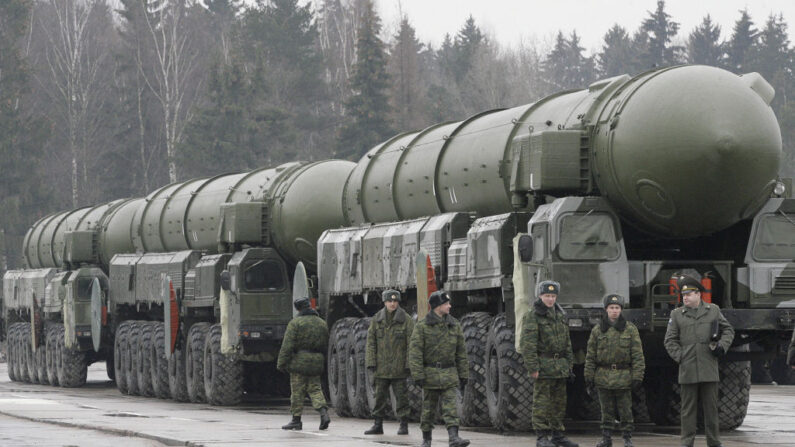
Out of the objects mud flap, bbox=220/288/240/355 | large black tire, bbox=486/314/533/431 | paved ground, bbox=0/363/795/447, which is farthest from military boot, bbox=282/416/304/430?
mud flap, bbox=220/288/240/355

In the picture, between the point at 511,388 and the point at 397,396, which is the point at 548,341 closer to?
the point at 511,388

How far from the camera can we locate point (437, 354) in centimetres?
1527

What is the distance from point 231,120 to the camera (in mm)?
68562

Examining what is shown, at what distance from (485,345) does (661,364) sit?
1.87 meters

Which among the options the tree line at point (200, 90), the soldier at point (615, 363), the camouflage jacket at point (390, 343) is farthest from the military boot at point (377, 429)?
the tree line at point (200, 90)

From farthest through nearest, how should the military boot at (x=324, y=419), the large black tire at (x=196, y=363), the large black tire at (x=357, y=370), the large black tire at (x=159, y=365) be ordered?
the large black tire at (x=159, y=365) → the large black tire at (x=196, y=363) → the large black tire at (x=357, y=370) → the military boot at (x=324, y=419)

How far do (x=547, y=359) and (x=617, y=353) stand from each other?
2.07 feet

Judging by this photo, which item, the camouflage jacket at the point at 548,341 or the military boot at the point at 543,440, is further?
the camouflage jacket at the point at 548,341

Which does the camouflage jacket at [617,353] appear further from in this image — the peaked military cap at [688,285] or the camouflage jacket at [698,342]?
the peaked military cap at [688,285]

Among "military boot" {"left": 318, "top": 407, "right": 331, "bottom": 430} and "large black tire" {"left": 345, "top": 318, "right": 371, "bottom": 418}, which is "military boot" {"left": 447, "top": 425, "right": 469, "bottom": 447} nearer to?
"military boot" {"left": 318, "top": 407, "right": 331, "bottom": 430}

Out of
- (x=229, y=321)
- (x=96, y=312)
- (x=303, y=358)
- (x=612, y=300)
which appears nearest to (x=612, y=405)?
(x=612, y=300)

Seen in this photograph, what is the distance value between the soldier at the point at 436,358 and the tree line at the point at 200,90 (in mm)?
50981

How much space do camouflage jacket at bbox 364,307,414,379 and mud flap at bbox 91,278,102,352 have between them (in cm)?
1694

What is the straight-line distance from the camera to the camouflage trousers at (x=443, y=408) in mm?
14953
